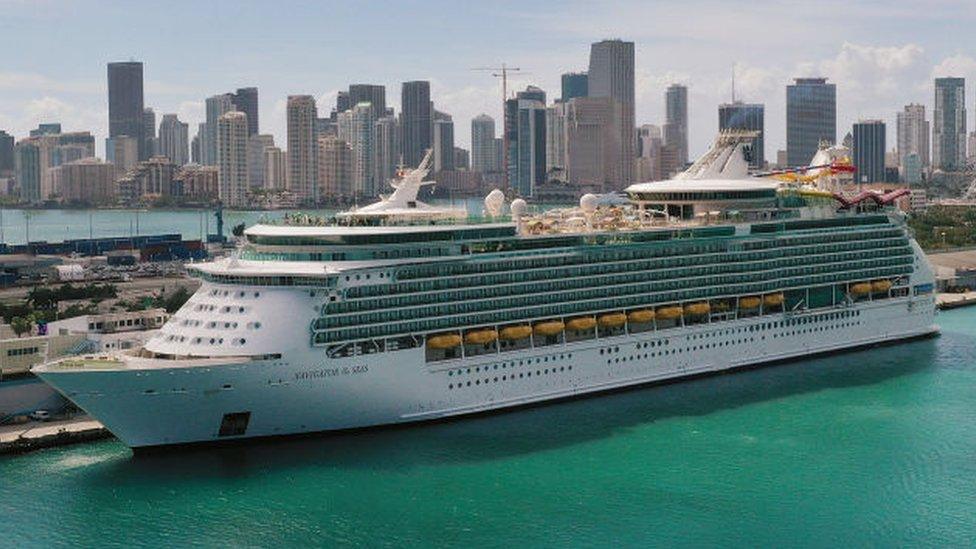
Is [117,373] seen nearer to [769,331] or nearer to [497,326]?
[497,326]

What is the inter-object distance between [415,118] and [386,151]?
6.58m

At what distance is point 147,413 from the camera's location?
2311 centimetres

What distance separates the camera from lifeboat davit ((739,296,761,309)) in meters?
31.5

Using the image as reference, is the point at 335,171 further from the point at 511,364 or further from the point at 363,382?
the point at 363,382

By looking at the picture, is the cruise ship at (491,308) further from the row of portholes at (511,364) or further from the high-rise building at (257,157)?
the high-rise building at (257,157)

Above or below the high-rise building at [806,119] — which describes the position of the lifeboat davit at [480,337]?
below

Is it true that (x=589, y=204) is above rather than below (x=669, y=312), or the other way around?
above

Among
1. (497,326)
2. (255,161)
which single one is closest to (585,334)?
(497,326)

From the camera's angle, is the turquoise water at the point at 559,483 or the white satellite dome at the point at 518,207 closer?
the turquoise water at the point at 559,483

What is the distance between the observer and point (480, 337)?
26141 millimetres

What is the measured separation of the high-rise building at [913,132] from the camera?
197 metres

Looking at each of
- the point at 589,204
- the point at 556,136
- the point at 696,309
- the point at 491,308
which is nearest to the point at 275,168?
the point at 556,136

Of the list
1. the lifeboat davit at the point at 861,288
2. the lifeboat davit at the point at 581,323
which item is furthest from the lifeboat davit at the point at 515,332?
the lifeboat davit at the point at 861,288

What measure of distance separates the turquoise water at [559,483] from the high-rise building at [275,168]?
451ft
